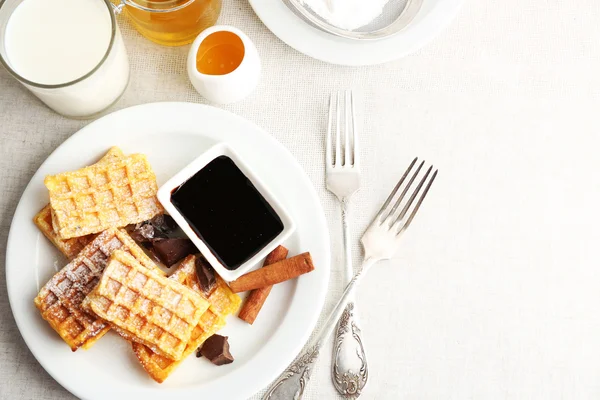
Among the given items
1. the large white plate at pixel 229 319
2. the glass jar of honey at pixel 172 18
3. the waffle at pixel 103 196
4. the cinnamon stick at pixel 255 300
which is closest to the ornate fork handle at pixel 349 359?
the large white plate at pixel 229 319

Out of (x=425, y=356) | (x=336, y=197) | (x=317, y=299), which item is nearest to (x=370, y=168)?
(x=336, y=197)

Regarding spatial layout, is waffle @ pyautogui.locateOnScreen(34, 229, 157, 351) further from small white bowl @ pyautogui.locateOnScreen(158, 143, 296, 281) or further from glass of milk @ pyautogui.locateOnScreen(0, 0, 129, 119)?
glass of milk @ pyautogui.locateOnScreen(0, 0, 129, 119)

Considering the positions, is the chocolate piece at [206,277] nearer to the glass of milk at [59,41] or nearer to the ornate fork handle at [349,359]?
the ornate fork handle at [349,359]

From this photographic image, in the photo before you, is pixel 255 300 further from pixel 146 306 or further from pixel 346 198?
pixel 346 198

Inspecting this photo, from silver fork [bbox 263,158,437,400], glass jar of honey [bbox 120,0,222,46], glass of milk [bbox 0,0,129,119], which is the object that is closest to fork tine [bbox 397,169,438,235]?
silver fork [bbox 263,158,437,400]

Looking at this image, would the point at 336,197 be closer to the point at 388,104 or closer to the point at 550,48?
the point at 388,104

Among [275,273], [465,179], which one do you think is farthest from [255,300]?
[465,179]
